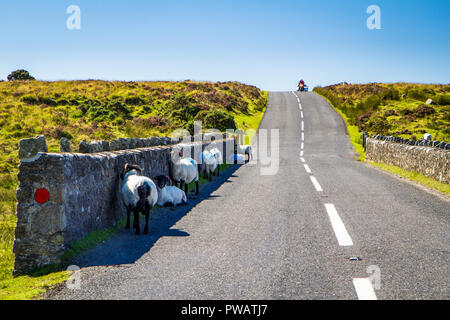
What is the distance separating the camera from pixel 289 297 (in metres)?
3.62

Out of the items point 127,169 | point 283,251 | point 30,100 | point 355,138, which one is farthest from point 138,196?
point 30,100

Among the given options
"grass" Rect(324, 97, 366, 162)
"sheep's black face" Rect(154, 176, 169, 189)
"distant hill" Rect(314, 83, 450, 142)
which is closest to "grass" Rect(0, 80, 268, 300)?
"sheep's black face" Rect(154, 176, 169, 189)

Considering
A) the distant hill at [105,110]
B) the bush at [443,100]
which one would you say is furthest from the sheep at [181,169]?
the bush at [443,100]

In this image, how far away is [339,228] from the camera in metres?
6.47

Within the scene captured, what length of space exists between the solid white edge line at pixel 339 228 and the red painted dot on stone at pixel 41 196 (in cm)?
428

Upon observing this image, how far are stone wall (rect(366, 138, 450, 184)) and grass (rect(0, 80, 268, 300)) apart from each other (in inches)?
317

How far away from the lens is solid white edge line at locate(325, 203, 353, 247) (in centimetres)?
560

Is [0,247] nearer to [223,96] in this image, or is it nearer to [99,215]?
[99,215]

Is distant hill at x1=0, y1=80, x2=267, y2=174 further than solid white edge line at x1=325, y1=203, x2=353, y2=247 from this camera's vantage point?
Yes

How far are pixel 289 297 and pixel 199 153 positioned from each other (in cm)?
1072

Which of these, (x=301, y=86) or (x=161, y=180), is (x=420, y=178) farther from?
(x=301, y=86)

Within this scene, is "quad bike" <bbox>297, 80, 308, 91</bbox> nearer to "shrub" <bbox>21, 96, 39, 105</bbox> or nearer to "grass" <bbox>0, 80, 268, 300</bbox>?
"grass" <bbox>0, 80, 268, 300</bbox>

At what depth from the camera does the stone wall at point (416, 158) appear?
39.1 feet
